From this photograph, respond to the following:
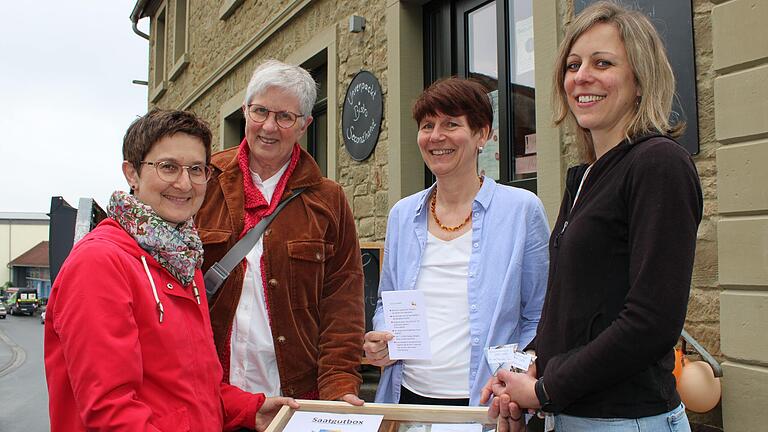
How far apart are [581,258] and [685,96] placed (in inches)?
89.5

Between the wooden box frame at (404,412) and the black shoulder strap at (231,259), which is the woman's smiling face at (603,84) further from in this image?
the black shoulder strap at (231,259)

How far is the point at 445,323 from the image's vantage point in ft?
7.04

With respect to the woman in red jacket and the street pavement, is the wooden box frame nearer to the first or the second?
the woman in red jacket

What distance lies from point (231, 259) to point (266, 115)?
0.54m

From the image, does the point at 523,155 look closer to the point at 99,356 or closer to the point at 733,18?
the point at 733,18

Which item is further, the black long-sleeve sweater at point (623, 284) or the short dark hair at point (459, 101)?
the short dark hair at point (459, 101)

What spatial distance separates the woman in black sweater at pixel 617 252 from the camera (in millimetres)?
1308

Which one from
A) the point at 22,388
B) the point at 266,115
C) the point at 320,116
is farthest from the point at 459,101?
the point at 22,388

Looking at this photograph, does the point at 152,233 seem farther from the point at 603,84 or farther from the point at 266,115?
the point at 603,84

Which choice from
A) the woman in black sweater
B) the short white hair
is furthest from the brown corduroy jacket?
the woman in black sweater

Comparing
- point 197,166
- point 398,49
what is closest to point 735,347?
point 197,166

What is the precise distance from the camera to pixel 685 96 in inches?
129

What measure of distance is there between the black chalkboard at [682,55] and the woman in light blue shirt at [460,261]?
1.51 meters

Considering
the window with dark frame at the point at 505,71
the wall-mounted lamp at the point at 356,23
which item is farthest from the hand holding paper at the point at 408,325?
the wall-mounted lamp at the point at 356,23
